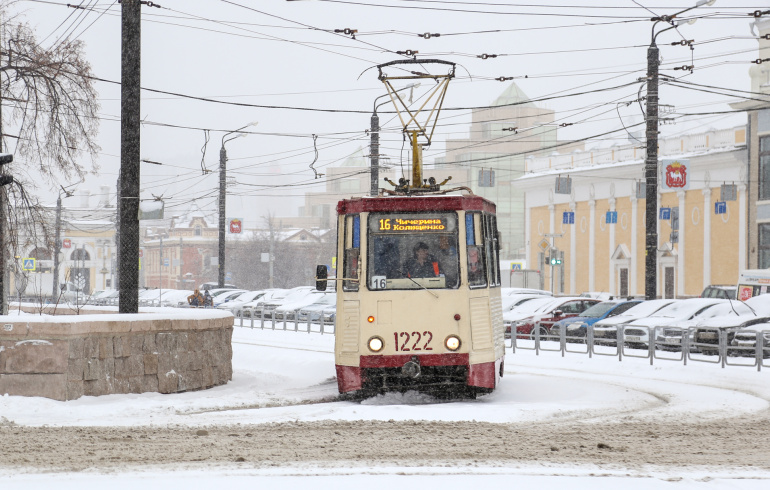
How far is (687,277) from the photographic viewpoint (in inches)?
2339

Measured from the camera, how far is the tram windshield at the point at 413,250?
14727mm

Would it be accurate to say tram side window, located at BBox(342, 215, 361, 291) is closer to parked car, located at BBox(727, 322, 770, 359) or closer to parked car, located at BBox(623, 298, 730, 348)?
parked car, located at BBox(727, 322, 770, 359)

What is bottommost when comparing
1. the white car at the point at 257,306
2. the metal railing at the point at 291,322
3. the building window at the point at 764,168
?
the metal railing at the point at 291,322

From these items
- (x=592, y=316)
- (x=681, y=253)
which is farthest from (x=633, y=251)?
(x=592, y=316)

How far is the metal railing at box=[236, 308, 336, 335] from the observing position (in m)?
37.7

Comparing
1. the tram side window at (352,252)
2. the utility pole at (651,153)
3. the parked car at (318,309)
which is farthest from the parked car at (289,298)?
the tram side window at (352,252)

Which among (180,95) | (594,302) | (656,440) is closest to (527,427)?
(656,440)

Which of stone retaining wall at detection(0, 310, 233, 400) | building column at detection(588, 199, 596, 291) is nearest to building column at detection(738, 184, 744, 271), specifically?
building column at detection(588, 199, 596, 291)

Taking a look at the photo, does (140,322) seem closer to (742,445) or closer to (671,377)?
(742,445)

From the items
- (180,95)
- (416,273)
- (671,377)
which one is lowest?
(671,377)

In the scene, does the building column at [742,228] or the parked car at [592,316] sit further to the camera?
the building column at [742,228]

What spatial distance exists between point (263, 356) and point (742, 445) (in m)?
15.1

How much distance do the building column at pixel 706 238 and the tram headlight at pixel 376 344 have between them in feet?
152

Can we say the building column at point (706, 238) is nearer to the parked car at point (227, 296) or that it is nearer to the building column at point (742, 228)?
the building column at point (742, 228)
